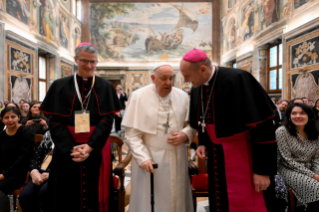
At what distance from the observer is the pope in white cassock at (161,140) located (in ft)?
7.03

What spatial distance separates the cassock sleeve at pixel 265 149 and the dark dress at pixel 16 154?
105 inches

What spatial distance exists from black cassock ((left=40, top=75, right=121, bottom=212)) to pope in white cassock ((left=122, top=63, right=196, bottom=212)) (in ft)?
0.87

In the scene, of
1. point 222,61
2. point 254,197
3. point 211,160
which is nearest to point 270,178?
point 254,197

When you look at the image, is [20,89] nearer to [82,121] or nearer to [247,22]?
[82,121]

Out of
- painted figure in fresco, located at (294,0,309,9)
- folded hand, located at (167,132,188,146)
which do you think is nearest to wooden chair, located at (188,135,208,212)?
folded hand, located at (167,132,188,146)

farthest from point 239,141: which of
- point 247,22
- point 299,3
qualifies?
point 247,22

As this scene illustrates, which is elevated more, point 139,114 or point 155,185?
point 139,114

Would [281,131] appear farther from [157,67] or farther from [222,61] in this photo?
[222,61]

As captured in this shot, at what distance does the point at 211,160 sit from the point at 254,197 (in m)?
0.41

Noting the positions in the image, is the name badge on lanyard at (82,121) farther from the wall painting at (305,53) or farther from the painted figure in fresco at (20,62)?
the painted figure in fresco at (20,62)

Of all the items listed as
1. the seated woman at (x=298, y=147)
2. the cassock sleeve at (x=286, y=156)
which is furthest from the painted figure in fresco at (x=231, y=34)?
the cassock sleeve at (x=286, y=156)

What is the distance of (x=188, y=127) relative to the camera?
2.18 m

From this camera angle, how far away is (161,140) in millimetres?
2225

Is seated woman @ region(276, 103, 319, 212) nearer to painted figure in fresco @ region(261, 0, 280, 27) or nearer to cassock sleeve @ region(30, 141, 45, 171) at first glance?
cassock sleeve @ region(30, 141, 45, 171)
